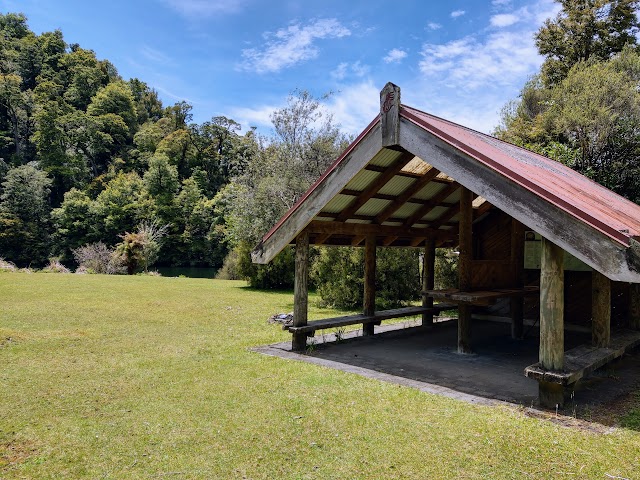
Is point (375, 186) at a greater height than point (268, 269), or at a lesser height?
greater

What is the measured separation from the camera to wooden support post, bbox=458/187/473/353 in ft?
26.7

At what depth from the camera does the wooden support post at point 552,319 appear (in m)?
5.33

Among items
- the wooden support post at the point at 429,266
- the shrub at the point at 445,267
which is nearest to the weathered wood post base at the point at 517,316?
the wooden support post at the point at 429,266

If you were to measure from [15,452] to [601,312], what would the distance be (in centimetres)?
759

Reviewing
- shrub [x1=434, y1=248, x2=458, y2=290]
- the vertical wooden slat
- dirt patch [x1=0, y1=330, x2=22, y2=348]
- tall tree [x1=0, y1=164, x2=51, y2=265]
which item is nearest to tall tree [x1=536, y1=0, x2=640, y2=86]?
shrub [x1=434, y1=248, x2=458, y2=290]

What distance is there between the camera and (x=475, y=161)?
19.3 ft

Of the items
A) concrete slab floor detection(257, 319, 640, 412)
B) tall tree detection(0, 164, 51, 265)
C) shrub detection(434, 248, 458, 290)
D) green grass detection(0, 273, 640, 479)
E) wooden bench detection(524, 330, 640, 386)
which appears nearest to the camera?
green grass detection(0, 273, 640, 479)

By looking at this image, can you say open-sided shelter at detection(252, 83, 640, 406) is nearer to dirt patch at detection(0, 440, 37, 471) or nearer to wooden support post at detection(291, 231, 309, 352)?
wooden support post at detection(291, 231, 309, 352)

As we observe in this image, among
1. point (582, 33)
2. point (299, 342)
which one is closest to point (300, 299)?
point (299, 342)

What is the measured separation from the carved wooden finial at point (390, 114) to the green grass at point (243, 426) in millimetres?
3547

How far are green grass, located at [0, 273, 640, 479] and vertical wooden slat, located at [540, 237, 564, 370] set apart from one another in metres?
0.78

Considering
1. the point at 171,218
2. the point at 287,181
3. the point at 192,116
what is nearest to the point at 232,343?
the point at 287,181

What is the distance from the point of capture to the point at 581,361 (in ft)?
19.2

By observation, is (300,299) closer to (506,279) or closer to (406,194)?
(406,194)
